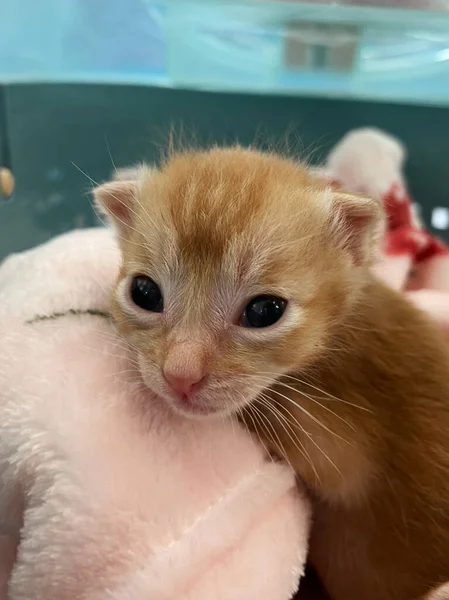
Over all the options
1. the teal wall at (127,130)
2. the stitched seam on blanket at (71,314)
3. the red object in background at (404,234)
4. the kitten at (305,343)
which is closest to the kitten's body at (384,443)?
the kitten at (305,343)

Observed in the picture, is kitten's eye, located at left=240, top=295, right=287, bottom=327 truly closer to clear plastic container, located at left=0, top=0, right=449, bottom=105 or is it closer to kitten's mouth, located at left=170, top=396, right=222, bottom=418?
kitten's mouth, located at left=170, top=396, right=222, bottom=418

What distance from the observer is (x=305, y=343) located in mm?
916

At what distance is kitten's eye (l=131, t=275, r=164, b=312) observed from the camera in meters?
0.92

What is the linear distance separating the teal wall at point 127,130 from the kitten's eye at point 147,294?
93 centimetres

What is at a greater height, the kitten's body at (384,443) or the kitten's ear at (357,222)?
the kitten's ear at (357,222)

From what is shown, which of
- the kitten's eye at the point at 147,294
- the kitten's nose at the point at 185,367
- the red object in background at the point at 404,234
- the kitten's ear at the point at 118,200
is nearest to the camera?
the kitten's nose at the point at 185,367

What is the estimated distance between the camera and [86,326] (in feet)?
3.37

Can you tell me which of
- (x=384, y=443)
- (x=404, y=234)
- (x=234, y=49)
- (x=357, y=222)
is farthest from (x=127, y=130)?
(x=384, y=443)

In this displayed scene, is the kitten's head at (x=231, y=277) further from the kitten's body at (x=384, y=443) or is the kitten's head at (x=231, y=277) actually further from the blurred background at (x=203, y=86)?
the blurred background at (x=203, y=86)

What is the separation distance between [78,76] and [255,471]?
173 centimetres

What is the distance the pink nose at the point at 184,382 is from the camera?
816mm

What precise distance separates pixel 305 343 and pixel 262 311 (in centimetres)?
9

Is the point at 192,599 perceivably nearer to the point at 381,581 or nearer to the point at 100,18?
the point at 381,581

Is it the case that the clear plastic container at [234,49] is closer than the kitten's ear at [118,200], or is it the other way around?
the kitten's ear at [118,200]
